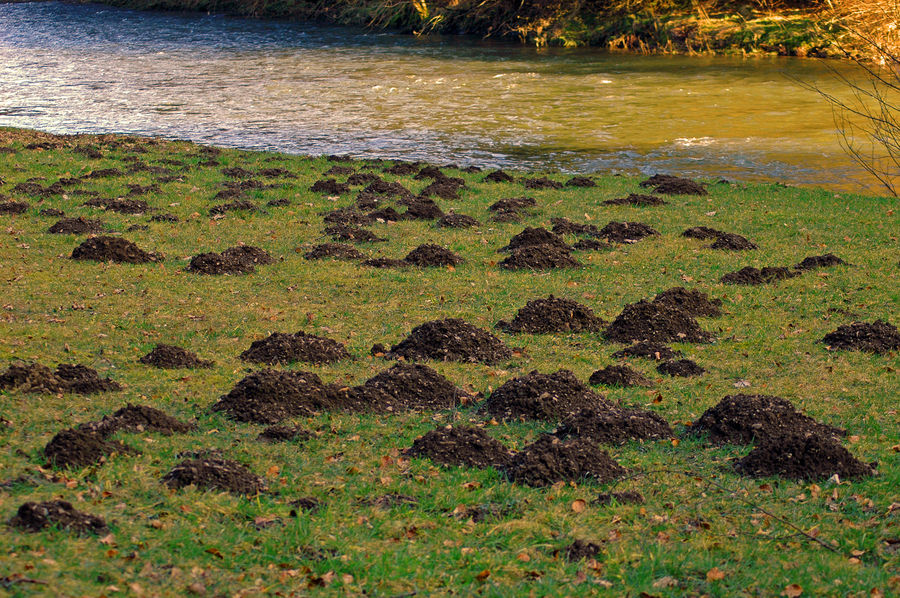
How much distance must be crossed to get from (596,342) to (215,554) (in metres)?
6.41

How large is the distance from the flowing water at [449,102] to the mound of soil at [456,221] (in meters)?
7.34

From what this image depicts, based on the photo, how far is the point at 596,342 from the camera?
10969mm

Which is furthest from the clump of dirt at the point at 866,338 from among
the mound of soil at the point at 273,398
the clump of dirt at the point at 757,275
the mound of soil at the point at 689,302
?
the mound of soil at the point at 273,398

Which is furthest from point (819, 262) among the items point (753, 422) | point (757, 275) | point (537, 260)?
point (753, 422)

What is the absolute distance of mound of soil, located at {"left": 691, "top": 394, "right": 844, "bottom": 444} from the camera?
7.87 metres

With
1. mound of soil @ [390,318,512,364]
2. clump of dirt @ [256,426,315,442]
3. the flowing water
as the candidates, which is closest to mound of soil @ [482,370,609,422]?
mound of soil @ [390,318,512,364]

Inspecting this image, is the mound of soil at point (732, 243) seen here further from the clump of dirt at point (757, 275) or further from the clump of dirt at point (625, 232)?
the clump of dirt at point (757, 275)

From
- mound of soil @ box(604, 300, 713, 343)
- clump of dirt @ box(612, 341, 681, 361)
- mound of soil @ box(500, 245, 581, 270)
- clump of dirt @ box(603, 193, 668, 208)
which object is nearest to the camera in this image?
clump of dirt @ box(612, 341, 681, 361)

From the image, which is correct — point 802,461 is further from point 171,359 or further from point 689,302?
point 171,359

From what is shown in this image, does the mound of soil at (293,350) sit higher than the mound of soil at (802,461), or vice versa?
the mound of soil at (802,461)

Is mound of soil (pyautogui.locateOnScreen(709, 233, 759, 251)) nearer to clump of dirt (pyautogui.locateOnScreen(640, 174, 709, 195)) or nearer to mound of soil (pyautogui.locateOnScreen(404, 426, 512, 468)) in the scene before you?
clump of dirt (pyautogui.locateOnScreen(640, 174, 709, 195))

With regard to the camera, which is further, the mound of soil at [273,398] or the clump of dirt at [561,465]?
the mound of soil at [273,398]

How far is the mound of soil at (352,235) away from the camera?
1552cm

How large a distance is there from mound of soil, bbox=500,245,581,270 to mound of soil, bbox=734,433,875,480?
6.93m
